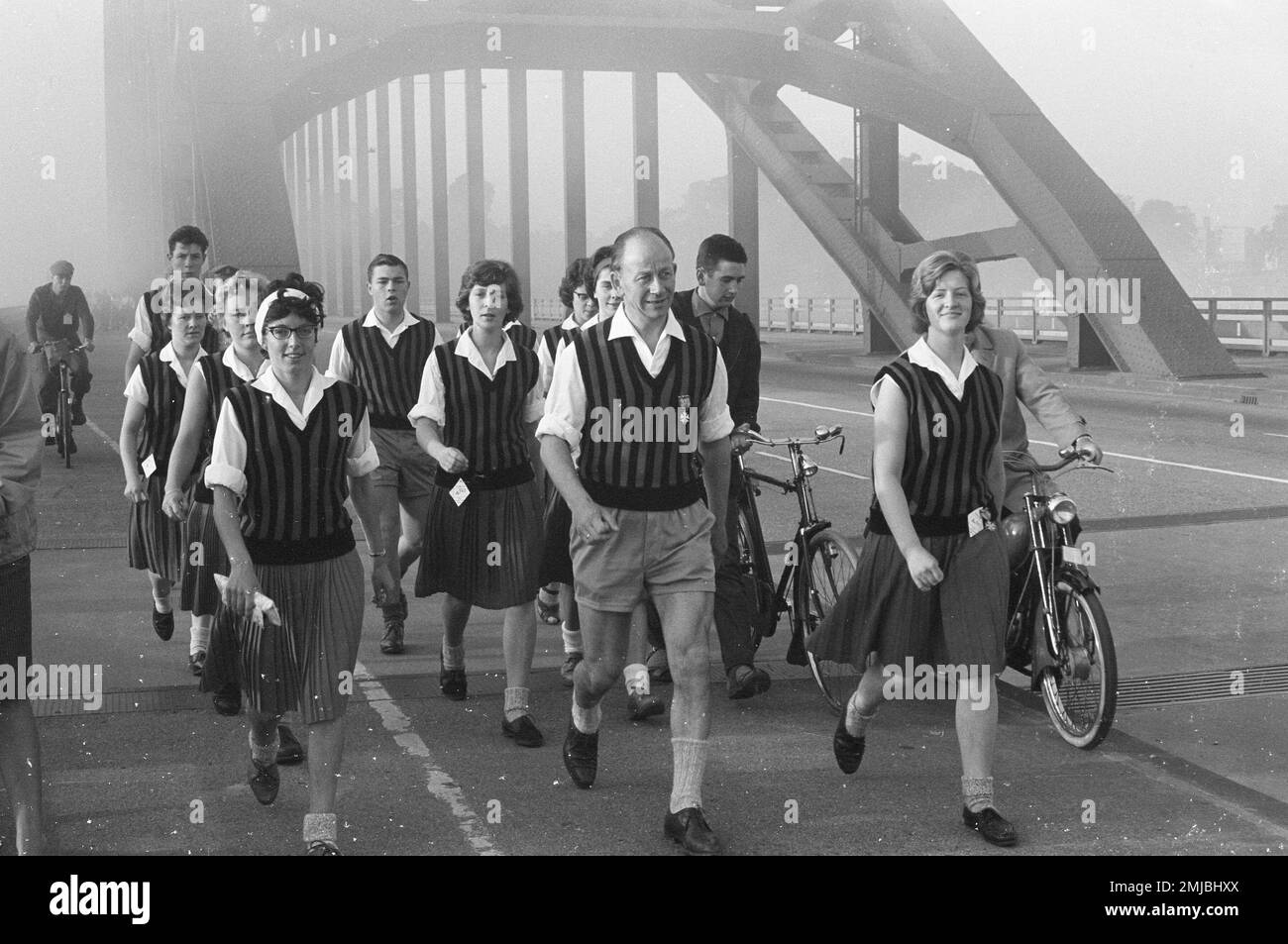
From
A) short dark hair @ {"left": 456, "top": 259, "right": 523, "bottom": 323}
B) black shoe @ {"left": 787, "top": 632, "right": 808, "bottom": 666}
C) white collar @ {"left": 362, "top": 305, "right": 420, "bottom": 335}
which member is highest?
short dark hair @ {"left": 456, "top": 259, "right": 523, "bottom": 323}

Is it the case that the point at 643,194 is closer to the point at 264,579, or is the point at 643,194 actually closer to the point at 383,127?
the point at 264,579

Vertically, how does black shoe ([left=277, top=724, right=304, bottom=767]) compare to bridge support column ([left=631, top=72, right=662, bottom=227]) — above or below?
below

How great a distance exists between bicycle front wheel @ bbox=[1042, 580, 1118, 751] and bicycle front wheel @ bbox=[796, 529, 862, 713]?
801mm

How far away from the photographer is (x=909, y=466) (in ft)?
15.8

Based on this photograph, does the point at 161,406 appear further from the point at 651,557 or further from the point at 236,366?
the point at 651,557

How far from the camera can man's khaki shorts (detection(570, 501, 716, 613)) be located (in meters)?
4.78

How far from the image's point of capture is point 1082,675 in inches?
215

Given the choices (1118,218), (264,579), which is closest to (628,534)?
(264,579)

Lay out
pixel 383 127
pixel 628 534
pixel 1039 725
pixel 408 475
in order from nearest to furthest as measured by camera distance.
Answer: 1. pixel 628 534
2. pixel 1039 725
3. pixel 408 475
4. pixel 383 127

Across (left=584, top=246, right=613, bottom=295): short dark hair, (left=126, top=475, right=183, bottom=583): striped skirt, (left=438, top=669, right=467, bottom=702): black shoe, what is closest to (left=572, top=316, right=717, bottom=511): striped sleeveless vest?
(left=438, top=669, right=467, bottom=702): black shoe

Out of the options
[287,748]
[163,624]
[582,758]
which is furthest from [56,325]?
[582,758]

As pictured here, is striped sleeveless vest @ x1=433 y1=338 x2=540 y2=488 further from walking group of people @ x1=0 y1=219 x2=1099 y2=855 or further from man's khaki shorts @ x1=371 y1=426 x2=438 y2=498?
man's khaki shorts @ x1=371 y1=426 x2=438 y2=498

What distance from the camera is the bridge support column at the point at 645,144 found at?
41.8 meters

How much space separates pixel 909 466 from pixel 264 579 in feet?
6.08
